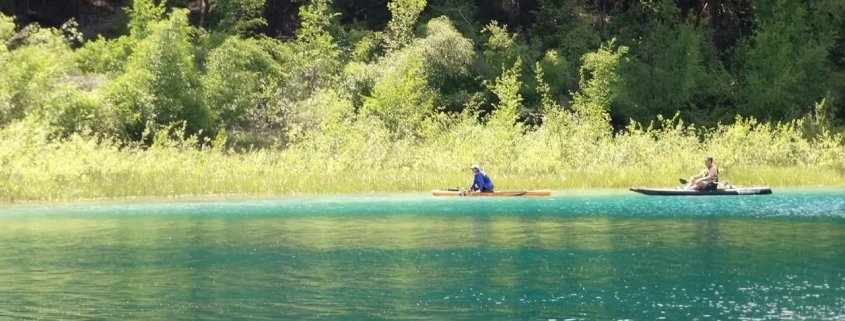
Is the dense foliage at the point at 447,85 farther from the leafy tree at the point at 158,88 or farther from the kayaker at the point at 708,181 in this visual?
the kayaker at the point at 708,181

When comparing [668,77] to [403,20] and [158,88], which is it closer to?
[403,20]

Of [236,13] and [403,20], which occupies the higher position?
[236,13]

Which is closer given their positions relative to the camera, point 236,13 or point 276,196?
point 276,196

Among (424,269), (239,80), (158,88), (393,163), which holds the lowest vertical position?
(424,269)

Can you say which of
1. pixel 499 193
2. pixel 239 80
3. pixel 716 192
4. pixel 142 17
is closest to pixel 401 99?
pixel 239 80

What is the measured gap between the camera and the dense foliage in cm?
4122

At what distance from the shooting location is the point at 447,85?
5428 centimetres

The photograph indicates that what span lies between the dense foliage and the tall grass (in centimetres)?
13

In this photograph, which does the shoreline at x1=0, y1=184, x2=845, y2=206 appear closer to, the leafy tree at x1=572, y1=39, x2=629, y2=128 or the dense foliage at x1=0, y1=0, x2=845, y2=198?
the dense foliage at x1=0, y1=0, x2=845, y2=198

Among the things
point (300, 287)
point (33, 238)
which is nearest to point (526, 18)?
point (33, 238)

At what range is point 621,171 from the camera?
3819cm

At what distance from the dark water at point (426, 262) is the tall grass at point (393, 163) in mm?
3844

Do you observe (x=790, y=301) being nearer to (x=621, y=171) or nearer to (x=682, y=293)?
(x=682, y=293)

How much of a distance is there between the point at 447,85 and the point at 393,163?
14.8m
